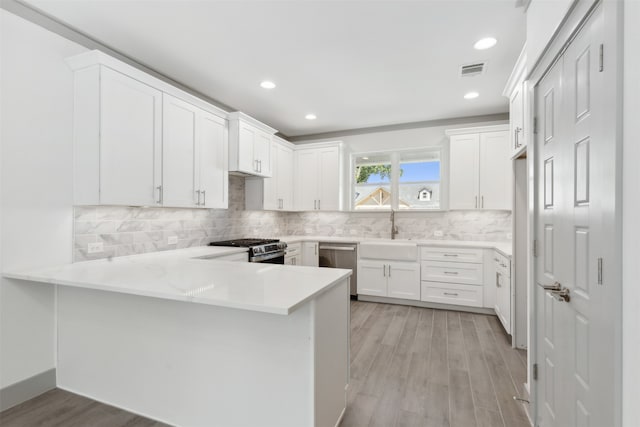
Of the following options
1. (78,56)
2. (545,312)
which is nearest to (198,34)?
(78,56)

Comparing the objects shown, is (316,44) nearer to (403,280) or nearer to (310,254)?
(310,254)

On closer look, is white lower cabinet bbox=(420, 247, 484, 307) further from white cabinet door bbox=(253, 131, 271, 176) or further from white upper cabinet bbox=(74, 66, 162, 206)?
white upper cabinet bbox=(74, 66, 162, 206)

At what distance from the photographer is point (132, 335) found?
1.96 m

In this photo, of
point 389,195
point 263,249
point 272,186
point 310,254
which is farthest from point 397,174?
point 263,249

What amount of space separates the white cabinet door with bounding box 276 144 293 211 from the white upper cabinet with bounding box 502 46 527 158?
125 inches

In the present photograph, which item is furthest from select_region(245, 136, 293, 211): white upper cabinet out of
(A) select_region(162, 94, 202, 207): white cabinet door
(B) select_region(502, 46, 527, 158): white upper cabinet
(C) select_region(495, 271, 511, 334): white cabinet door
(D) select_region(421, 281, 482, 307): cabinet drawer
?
(C) select_region(495, 271, 511, 334): white cabinet door

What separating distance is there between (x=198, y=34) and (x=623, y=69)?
8.91 feet

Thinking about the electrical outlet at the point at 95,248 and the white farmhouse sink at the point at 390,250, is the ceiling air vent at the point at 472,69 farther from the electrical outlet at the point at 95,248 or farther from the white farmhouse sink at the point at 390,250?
the electrical outlet at the point at 95,248

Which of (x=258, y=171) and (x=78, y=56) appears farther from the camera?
(x=258, y=171)

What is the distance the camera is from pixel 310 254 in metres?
4.78

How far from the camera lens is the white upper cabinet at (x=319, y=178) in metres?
5.09

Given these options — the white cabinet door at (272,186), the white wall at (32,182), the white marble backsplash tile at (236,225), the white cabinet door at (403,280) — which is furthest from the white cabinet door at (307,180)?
the white wall at (32,182)

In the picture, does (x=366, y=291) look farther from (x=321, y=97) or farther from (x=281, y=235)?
(x=321, y=97)

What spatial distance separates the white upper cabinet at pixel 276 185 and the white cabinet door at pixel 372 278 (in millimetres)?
1644
